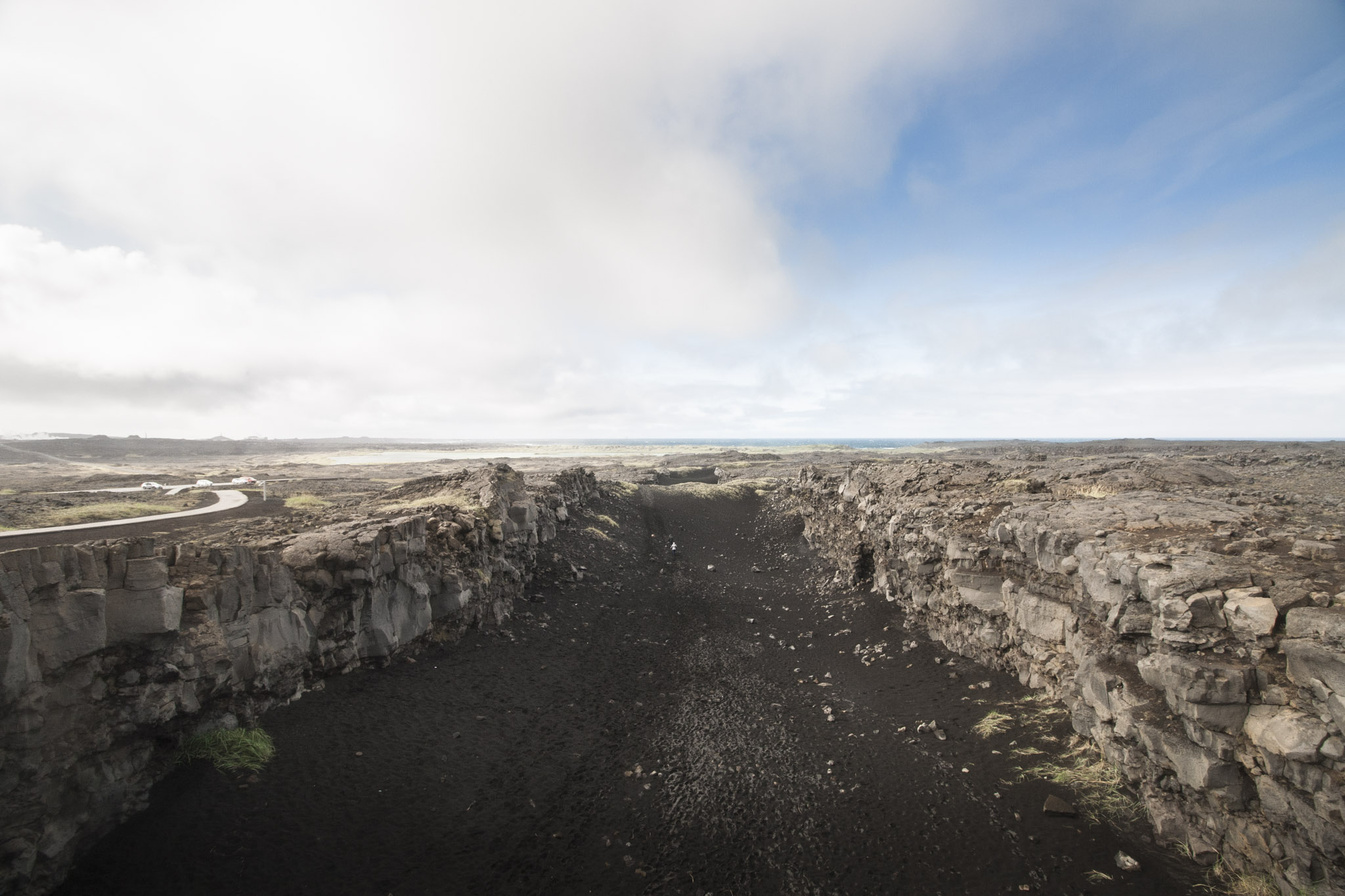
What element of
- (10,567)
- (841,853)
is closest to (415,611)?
(10,567)

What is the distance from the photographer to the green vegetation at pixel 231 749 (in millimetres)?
8758

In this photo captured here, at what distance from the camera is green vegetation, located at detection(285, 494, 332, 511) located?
75.3ft

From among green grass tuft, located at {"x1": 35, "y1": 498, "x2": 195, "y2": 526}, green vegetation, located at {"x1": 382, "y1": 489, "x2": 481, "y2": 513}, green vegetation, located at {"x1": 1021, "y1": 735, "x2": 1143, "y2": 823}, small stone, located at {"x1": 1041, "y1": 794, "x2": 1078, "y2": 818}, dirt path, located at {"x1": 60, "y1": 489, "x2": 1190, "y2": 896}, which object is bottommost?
dirt path, located at {"x1": 60, "y1": 489, "x2": 1190, "y2": 896}

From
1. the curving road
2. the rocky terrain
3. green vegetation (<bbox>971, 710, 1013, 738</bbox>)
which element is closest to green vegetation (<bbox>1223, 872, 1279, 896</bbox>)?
the rocky terrain

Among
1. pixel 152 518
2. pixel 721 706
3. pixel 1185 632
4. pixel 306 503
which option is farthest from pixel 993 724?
pixel 306 503

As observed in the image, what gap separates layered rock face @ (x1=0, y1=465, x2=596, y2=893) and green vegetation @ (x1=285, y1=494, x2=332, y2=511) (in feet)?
35.9

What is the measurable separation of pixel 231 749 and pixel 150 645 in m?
2.51

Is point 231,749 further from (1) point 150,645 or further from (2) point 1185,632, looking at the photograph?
(2) point 1185,632

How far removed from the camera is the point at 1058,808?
8359 millimetres

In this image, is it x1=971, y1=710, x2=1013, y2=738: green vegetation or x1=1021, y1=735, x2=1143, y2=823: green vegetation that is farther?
x1=971, y1=710, x2=1013, y2=738: green vegetation

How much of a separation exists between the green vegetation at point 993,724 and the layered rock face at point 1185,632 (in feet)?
4.14

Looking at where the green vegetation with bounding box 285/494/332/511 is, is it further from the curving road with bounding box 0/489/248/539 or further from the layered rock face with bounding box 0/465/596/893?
the layered rock face with bounding box 0/465/596/893

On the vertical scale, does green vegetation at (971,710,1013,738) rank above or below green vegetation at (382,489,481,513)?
below

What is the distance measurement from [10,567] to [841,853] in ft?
45.9
